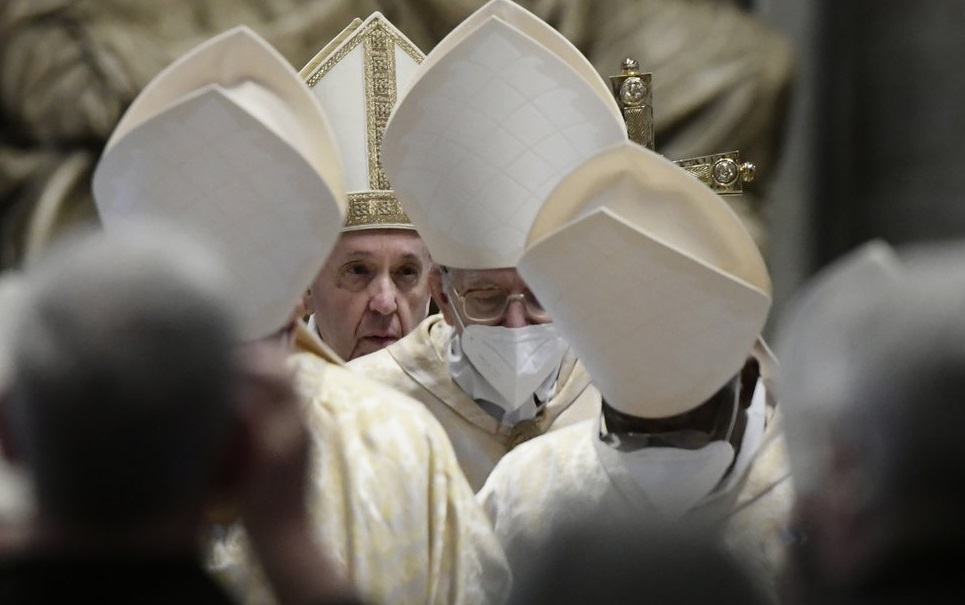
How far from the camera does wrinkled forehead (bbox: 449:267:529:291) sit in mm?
4461

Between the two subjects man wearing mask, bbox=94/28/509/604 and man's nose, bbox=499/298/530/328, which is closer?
man wearing mask, bbox=94/28/509/604

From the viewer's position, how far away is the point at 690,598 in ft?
5.89

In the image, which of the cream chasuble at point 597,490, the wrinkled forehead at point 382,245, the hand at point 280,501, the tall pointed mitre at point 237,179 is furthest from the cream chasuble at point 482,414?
the hand at point 280,501

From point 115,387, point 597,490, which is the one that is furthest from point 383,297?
point 115,387

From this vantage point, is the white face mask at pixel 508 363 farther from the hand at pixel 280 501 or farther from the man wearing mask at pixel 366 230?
the hand at pixel 280 501

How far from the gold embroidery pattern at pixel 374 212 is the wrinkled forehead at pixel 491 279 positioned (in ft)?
4.30

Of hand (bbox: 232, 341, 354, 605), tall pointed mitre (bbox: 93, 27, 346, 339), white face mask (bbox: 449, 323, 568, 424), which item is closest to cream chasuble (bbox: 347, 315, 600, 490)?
white face mask (bbox: 449, 323, 568, 424)

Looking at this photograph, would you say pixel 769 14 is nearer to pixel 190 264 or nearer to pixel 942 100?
pixel 942 100

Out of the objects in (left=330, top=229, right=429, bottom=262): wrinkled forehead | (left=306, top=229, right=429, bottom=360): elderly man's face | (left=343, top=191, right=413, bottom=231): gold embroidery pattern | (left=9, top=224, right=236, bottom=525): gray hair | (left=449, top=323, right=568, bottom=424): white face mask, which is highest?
(left=9, top=224, right=236, bottom=525): gray hair

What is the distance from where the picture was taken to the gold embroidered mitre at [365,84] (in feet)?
18.9

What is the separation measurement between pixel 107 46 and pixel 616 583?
6.48 m

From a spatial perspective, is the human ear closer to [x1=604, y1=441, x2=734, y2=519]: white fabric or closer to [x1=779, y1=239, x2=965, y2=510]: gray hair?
[x1=604, y1=441, x2=734, y2=519]: white fabric

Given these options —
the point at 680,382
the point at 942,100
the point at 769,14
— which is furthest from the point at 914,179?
the point at 680,382

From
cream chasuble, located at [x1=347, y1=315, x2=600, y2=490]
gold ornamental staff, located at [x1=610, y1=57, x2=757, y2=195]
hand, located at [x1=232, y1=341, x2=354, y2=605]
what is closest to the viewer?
hand, located at [x1=232, y1=341, x2=354, y2=605]
